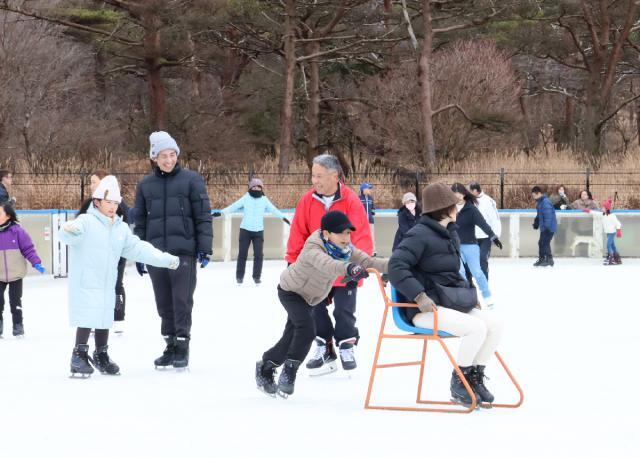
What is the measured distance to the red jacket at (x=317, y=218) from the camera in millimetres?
7953

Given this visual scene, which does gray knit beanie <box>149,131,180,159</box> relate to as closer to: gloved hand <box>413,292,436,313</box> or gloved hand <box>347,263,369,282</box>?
gloved hand <box>347,263,369,282</box>

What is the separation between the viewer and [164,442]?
5.65 m

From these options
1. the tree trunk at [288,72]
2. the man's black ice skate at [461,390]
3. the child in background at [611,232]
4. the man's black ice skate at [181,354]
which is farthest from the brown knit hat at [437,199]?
the tree trunk at [288,72]

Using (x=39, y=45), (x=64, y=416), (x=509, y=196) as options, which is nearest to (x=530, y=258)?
(x=509, y=196)

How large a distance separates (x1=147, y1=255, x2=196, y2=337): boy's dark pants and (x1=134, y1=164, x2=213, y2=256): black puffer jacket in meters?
0.12

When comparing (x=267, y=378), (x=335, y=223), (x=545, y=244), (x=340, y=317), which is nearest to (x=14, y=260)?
Answer: (x=340, y=317)

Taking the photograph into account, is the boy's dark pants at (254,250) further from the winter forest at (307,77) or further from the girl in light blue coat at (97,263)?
the winter forest at (307,77)

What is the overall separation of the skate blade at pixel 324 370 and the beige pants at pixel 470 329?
1403 mm

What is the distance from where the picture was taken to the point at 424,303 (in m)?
6.31

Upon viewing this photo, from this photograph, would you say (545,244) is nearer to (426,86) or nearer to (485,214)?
(485,214)

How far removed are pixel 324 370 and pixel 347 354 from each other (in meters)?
0.18

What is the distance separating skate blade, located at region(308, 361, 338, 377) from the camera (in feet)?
25.7

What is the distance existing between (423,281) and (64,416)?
6.66ft

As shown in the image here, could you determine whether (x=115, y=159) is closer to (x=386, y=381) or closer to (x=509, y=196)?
(x=509, y=196)
